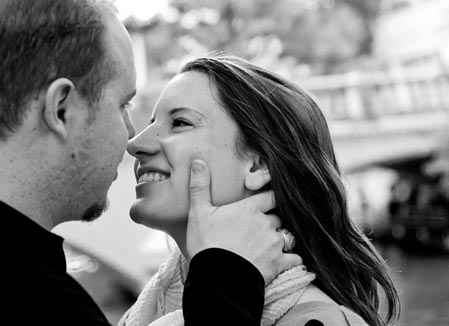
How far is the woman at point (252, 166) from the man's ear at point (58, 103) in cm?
50

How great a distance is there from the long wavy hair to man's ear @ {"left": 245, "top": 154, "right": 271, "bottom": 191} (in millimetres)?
14

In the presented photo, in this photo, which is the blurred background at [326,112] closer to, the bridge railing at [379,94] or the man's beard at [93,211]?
the bridge railing at [379,94]

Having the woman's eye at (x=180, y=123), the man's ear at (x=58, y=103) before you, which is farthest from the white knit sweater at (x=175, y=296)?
the man's ear at (x=58, y=103)

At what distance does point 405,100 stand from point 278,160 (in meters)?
15.9

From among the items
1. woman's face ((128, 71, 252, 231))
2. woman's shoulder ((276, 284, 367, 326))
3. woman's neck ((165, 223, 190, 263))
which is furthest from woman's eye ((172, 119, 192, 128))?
woman's shoulder ((276, 284, 367, 326))

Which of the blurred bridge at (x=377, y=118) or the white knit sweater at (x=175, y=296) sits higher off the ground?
the white knit sweater at (x=175, y=296)

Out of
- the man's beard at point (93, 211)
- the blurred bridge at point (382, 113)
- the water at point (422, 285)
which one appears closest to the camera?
the man's beard at point (93, 211)

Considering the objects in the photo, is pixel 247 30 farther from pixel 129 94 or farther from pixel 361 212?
pixel 129 94

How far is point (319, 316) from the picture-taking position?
6.02ft

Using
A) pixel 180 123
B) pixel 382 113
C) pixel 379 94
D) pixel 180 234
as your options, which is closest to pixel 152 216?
pixel 180 234

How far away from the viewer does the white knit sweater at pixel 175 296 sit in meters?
1.85

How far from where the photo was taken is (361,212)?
915 inches

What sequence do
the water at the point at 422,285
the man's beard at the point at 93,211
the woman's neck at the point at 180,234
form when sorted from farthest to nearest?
1. the water at the point at 422,285
2. the woman's neck at the point at 180,234
3. the man's beard at the point at 93,211

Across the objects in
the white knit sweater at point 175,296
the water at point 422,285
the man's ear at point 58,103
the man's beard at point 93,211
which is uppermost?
the man's ear at point 58,103
